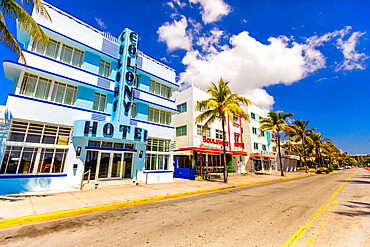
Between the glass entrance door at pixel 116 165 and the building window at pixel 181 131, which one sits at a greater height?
the building window at pixel 181 131

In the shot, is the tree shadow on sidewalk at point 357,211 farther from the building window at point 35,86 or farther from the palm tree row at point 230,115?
the building window at point 35,86

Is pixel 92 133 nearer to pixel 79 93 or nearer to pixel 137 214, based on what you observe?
pixel 79 93

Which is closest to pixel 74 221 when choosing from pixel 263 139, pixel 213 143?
pixel 213 143

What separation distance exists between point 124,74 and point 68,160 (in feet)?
27.0

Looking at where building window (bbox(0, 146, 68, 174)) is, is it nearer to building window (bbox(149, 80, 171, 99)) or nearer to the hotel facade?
building window (bbox(149, 80, 171, 99))

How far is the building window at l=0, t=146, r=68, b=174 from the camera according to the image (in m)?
10.2

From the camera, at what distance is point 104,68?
1576 cm

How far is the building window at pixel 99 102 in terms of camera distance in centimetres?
1464

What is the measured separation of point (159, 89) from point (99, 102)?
282 inches

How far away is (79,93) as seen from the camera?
1366 centimetres

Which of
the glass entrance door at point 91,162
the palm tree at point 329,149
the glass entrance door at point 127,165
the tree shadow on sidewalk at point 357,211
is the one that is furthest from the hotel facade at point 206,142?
the palm tree at point 329,149

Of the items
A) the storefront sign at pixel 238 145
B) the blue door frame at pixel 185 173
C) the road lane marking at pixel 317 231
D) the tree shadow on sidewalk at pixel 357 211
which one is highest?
the storefront sign at pixel 238 145

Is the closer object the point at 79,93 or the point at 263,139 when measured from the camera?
the point at 79,93

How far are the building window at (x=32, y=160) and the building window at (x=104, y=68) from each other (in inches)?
291
